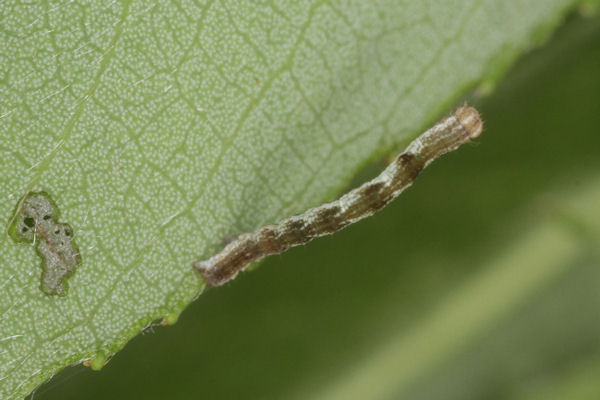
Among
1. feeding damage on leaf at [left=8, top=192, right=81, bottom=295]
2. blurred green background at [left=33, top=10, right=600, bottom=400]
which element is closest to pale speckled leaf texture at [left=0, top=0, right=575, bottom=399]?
feeding damage on leaf at [left=8, top=192, right=81, bottom=295]

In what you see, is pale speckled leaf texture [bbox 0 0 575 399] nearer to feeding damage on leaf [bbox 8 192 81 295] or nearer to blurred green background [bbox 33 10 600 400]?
feeding damage on leaf [bbox 8 192 81 295]

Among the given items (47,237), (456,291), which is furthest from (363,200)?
(47,237)

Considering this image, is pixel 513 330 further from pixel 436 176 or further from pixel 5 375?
pixel 5 375

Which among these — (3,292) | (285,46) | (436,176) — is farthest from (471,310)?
(3,292)

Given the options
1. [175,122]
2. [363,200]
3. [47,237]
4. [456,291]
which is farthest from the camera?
[456,291]

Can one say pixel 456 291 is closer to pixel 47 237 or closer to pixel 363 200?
pixel 363 200
